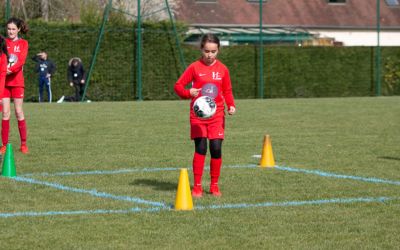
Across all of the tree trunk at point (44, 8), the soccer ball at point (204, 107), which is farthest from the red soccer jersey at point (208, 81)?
the tree trunk at point (44, 8)

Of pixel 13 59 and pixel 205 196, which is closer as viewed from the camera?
pixel 205 196

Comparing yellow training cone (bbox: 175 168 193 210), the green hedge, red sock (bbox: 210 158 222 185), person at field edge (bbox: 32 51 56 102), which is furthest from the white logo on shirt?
the green hedge

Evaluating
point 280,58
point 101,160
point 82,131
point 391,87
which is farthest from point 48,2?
point 101,160

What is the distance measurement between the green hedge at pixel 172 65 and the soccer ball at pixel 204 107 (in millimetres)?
25110

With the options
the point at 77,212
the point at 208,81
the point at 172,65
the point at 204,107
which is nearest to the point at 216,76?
the point at 208,81

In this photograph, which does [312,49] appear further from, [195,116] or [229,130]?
[195,116]

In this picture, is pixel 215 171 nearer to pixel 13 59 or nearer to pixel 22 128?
pixel 13 59

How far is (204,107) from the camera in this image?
10102mm

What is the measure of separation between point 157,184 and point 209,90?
1465 millimetres

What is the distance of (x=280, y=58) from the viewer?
40.2 metres

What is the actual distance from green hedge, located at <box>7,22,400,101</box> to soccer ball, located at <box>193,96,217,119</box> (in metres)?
25.1

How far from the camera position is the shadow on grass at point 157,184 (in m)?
10.8

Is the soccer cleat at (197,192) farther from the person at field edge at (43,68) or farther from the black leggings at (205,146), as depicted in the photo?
the person at field edge at (43,68)

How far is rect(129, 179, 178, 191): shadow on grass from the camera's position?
10.8 m
